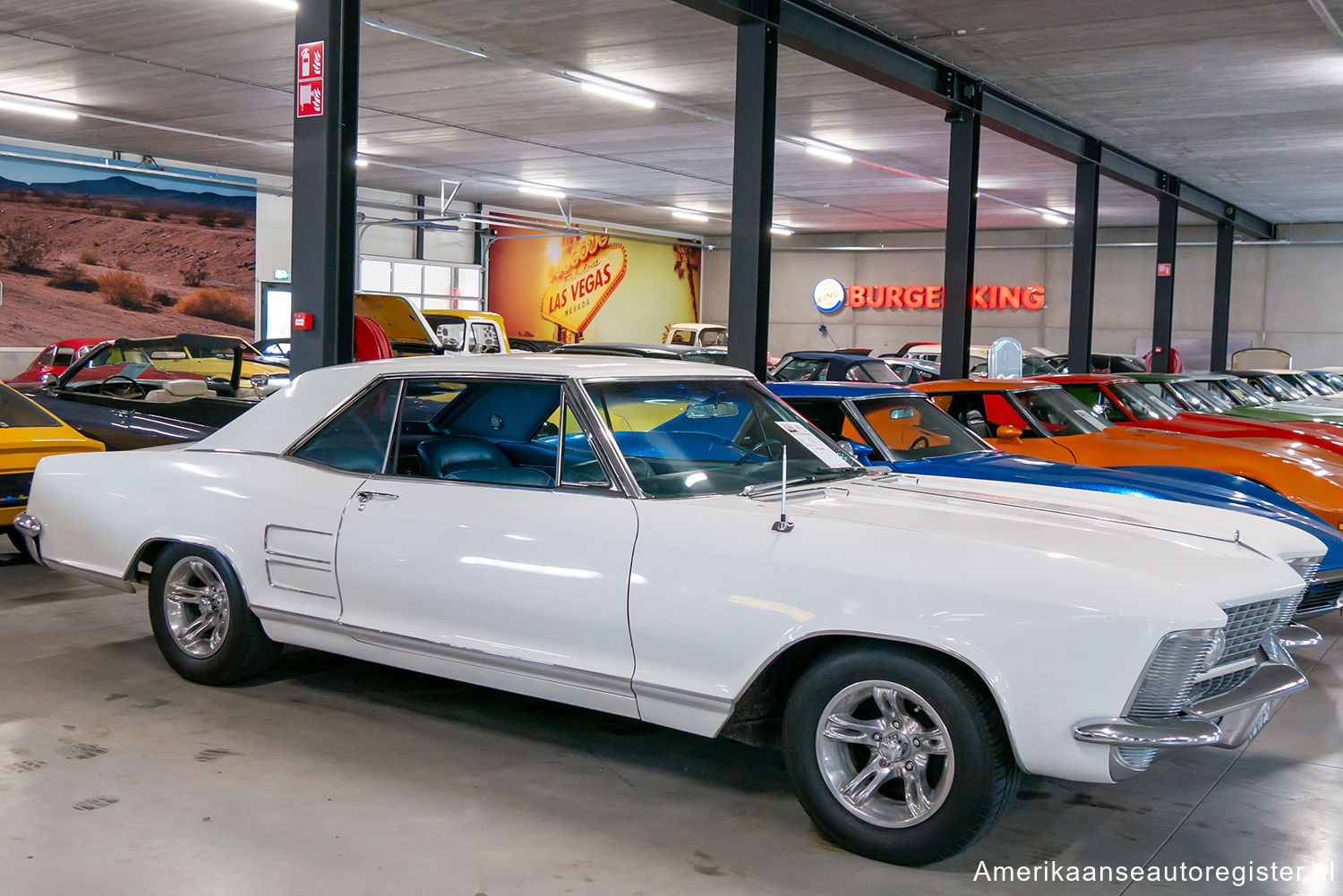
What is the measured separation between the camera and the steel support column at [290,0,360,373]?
23.0ft

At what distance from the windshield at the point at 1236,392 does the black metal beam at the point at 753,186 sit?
6.34 meters

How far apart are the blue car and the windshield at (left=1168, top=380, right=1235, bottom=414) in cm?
541

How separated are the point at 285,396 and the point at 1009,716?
3.27 meters

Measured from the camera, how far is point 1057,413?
8.56 meters

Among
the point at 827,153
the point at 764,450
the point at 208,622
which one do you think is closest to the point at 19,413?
the point at 208,622

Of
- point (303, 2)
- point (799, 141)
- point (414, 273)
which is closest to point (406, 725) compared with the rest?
point (303, 2)

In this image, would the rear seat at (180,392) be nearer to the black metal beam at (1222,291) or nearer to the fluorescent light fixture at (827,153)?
the fluorescent light fixture at (827,153)

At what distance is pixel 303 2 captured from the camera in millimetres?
7188

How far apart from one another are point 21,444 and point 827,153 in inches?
566

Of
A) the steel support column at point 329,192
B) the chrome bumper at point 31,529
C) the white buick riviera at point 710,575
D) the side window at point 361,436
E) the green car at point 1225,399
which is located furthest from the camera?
the green car at point 1225,399

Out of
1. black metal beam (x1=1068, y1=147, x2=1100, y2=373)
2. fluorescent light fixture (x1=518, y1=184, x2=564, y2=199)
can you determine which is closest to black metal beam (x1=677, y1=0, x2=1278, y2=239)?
black metal beam (x1=1068, y1=147, x2=1100, y2=373)

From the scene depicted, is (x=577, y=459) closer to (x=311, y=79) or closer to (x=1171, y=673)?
(x=1171, y=673)

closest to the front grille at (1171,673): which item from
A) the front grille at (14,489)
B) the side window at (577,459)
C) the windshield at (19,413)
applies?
the side window at (577,459)

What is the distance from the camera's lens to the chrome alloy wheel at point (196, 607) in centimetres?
488
